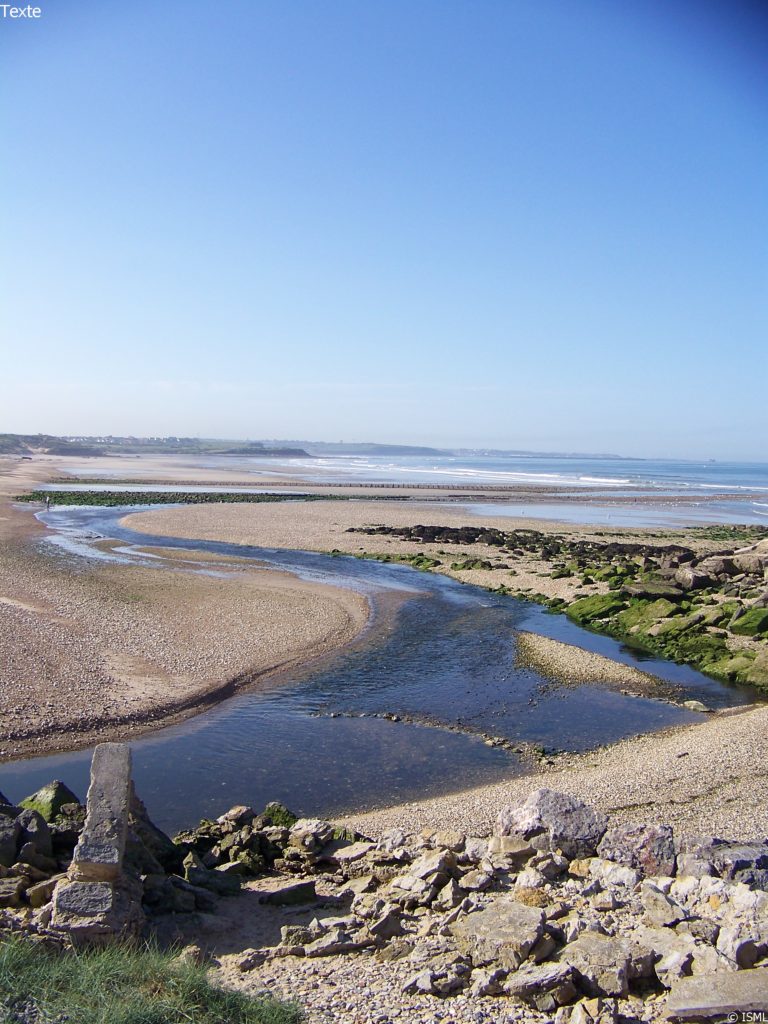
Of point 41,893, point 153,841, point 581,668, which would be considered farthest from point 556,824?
point 581,668

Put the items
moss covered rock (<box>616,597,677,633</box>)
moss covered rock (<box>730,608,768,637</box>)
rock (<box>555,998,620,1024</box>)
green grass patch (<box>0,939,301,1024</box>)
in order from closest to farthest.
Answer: green grass patch (<box>0,939,301,1024</box>)
rock (<box>555,998,620,1024</box>)
moss covered rock (<box>730,608,768,637</box>)
moss covered rock (<box>616,597,677,633</box>)

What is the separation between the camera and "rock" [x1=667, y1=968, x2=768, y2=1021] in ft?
18.3

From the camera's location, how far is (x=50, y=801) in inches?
374

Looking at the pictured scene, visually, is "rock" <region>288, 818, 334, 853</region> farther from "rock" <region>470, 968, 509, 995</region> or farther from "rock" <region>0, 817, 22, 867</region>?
"rock" <region>470, 968, 509, 995</region>

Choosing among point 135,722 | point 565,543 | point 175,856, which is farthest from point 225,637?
point 565,543

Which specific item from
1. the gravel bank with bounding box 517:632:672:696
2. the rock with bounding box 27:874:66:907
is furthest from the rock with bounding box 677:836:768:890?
the gravel bank with bounding box 517:632:672:696

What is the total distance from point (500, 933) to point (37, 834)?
5.00 meters

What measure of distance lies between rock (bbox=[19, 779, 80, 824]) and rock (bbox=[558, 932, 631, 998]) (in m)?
6.29

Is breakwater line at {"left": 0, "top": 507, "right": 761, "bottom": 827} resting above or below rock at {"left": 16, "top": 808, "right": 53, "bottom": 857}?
below

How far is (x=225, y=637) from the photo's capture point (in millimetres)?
20859

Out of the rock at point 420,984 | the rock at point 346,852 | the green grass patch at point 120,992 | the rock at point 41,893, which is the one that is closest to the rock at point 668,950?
the rock at point 420,984

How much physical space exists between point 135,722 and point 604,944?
34.4ft

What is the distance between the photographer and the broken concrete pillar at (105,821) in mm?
7250

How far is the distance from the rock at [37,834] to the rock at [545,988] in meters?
5.07
